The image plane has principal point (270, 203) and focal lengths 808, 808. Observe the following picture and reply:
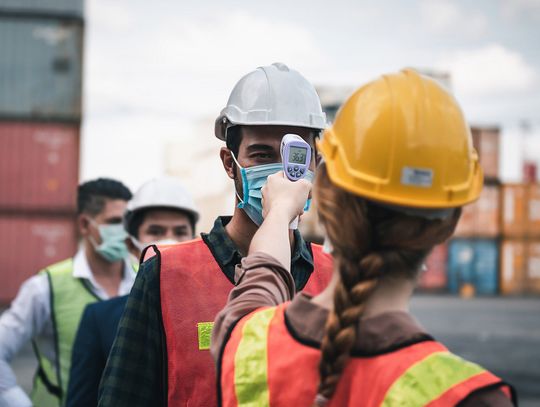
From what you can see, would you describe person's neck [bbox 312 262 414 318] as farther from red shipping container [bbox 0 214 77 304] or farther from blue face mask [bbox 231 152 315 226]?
red shipping container [bbox 0 214 77 304]

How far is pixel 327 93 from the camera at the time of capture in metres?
27.6

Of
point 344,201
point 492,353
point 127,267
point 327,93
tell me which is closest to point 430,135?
point 344,201

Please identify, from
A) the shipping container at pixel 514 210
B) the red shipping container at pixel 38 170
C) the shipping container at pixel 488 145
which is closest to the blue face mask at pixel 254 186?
the red shipping container at pixel 38 170

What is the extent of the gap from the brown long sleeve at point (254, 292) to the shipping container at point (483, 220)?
32438mm

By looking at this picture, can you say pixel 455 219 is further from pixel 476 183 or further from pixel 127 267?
pixel 127 267

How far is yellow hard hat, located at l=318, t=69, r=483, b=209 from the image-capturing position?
1.40 m

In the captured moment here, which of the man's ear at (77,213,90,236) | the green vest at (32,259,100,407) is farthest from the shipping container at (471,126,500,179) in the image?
the green vest at (32,259,100,407)

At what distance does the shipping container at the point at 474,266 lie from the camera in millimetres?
33625

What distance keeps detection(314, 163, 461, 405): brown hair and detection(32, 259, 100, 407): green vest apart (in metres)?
2.83

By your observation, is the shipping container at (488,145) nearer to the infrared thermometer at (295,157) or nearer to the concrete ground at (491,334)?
the concrete ground at (491,334)

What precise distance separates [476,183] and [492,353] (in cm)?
1493

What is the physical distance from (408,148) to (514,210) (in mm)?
33460

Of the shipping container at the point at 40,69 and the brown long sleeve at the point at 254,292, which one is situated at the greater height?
the shipping container at the point at 40,69

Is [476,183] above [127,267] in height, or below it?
above
